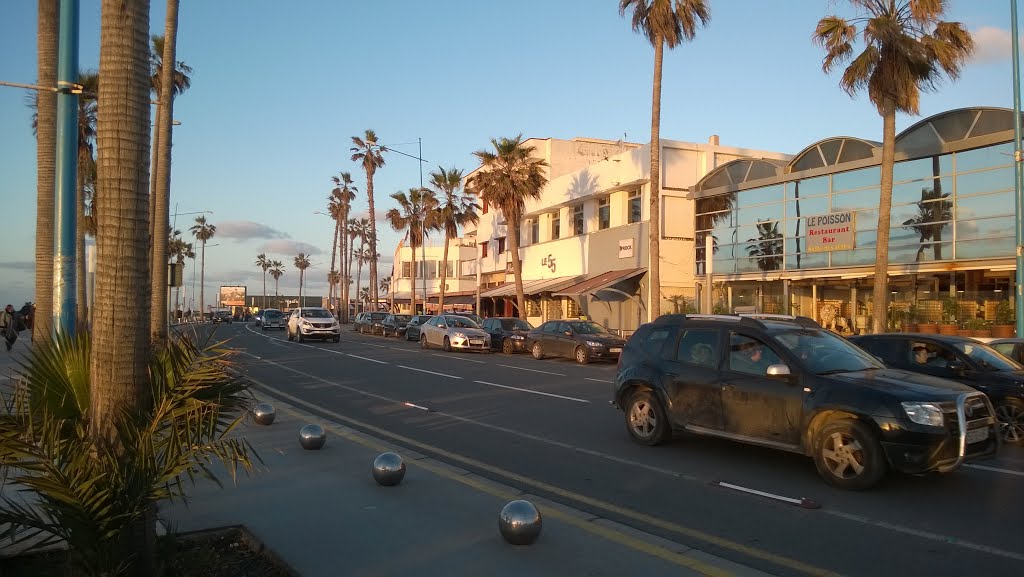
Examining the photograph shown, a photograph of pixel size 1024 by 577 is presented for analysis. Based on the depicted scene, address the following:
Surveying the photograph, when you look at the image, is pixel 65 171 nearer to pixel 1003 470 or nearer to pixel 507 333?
pixel 1003 470

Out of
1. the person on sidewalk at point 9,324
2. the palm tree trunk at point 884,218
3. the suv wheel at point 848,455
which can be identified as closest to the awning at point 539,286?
the palm tree trunk at point 884,218

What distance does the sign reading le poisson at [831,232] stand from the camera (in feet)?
80.8

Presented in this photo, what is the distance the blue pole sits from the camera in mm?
8812

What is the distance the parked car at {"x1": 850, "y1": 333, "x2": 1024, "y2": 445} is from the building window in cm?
2386

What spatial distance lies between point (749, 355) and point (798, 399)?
889mm

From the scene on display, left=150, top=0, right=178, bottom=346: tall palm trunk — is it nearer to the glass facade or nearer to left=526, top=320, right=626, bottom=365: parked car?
left=526, top=320, right=626, bottom=365: parked car

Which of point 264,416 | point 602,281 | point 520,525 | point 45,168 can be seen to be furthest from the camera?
point 602,281

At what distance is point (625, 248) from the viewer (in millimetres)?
34594

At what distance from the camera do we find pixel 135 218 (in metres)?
4.16

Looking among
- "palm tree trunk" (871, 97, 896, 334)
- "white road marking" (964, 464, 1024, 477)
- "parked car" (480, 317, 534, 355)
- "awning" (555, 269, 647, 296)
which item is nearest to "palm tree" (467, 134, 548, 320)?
"awning" (555, 269, 647, 296)

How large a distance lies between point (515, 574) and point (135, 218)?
3158 millimetres

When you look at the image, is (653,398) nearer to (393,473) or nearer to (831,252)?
(393,473)

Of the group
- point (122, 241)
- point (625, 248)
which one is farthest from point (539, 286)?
point (122, 241)

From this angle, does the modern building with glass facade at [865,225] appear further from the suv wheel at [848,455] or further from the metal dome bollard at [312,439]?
the metal dome bollard at [312,439]
